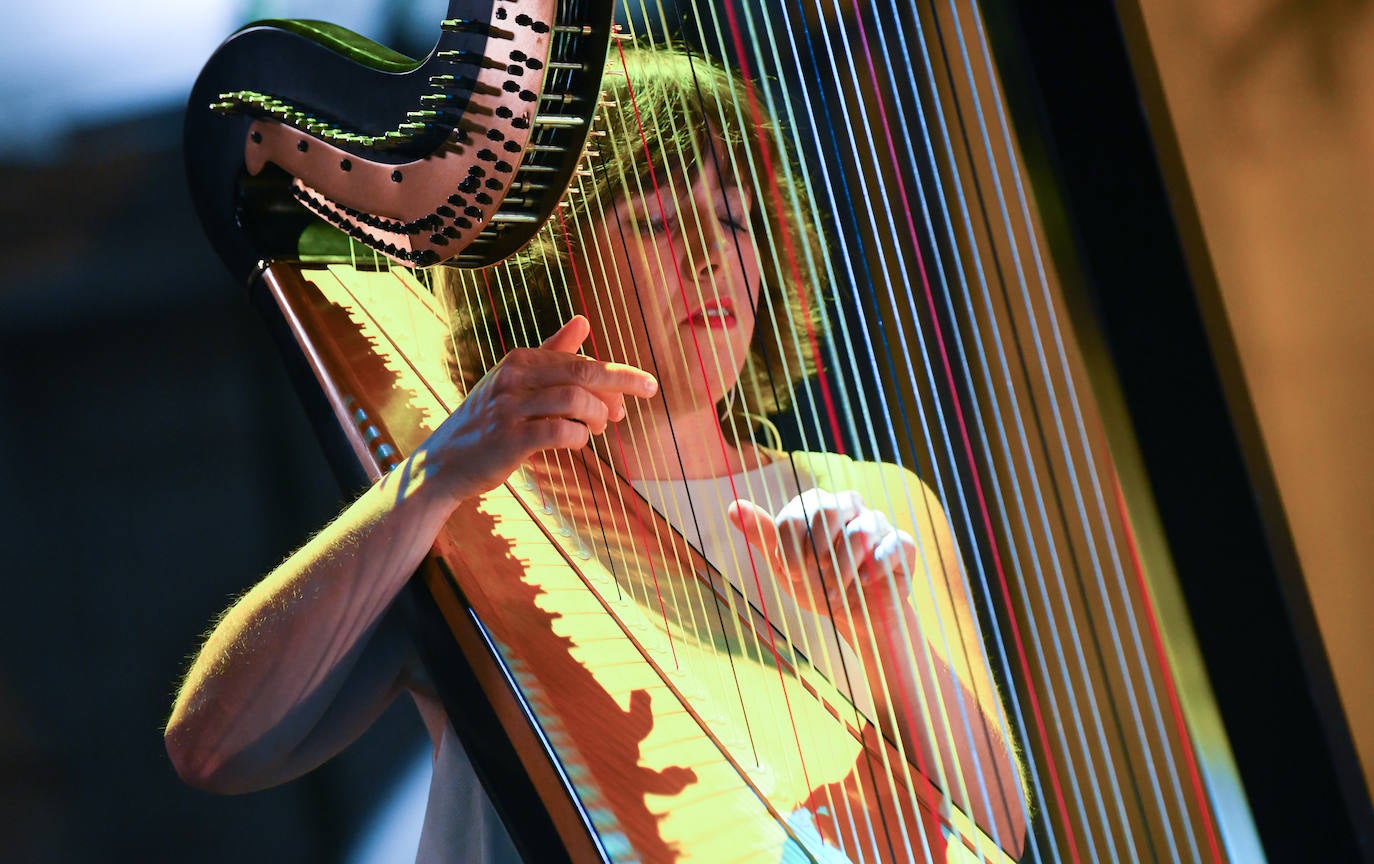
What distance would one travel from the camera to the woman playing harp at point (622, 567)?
0.82 meters

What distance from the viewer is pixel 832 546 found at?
785 mm

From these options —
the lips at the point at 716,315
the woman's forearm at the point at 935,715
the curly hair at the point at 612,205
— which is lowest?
the woman's forearm at the point at 935,715

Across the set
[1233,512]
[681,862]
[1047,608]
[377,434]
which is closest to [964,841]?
[681,862]

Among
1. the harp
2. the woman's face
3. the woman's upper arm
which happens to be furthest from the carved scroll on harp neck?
the woman's upper arm

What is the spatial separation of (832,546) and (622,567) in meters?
0.36

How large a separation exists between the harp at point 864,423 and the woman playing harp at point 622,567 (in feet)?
0.08

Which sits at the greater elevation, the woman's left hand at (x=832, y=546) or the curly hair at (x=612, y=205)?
the curly hair at (x=612, y=205)

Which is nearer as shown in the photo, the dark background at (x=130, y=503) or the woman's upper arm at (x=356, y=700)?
the woman's upper arm at (x=356, y=700)

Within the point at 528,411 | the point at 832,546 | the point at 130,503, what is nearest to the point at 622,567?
the point at 528,411

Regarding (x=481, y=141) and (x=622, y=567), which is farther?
(x=622, y=567)

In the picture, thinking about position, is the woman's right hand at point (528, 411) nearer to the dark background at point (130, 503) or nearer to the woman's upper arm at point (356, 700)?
the woman's upper arm at point (356, 700)

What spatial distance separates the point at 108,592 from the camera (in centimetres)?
195

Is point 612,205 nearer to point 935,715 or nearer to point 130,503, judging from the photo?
point 935,715

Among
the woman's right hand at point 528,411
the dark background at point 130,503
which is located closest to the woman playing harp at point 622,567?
the woman's right hand at point 528,411
